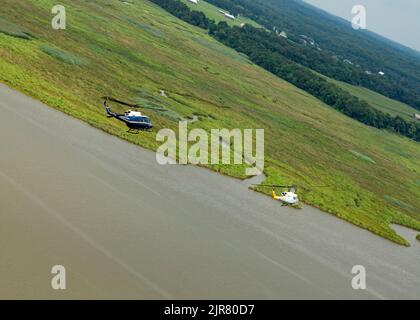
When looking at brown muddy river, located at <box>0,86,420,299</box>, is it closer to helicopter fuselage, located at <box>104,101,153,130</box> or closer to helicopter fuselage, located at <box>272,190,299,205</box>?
helicopter fuselage, located at <box>272,190,299,205</box>

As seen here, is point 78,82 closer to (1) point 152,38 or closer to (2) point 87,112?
(2) point 87,112

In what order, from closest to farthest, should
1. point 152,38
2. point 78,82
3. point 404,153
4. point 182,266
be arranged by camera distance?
point 182,266
point 78,82
point 152,38
point 404,153

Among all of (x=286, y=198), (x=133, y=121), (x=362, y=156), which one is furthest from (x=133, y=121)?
(x=362, y=156)

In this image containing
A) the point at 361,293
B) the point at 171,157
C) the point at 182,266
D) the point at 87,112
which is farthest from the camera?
the point at 87,112

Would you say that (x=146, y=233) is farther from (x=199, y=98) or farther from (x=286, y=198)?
(x=199, y=98)
